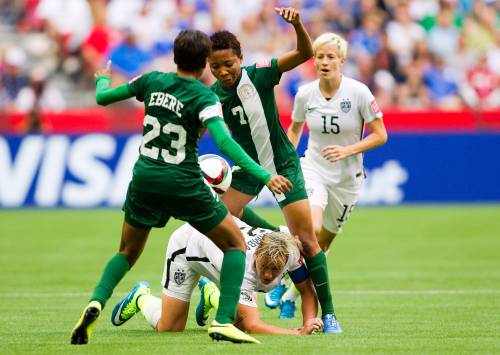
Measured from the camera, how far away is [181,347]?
7723mm

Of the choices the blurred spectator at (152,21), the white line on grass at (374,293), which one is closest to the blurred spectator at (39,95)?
the blurred spectator at (152,21)

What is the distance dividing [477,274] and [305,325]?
15.7ft

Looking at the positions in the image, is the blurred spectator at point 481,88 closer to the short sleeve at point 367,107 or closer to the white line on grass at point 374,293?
the white line on grass at point 374,293

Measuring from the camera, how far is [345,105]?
34.1 ft

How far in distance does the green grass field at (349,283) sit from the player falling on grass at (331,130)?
863 mm

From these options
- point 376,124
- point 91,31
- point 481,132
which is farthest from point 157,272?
point 91,31

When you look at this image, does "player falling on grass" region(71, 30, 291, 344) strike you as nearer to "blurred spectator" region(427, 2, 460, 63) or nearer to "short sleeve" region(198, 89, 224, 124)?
"short sleeve" region(198, 89, 224, 124)

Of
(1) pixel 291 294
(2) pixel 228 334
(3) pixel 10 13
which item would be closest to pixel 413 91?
(3) pixel 10 13

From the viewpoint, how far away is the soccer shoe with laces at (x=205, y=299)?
9.02m

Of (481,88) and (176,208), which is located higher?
(481,88)

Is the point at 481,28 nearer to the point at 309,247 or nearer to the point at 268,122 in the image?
the point at 268,122

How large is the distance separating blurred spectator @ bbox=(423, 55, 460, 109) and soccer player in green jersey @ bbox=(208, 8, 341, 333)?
13.9 metres

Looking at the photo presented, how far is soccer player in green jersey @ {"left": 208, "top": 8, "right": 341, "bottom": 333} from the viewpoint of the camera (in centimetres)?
881

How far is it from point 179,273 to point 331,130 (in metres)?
2.45
